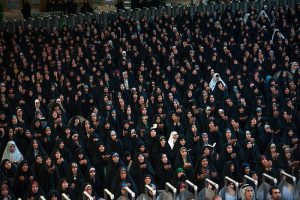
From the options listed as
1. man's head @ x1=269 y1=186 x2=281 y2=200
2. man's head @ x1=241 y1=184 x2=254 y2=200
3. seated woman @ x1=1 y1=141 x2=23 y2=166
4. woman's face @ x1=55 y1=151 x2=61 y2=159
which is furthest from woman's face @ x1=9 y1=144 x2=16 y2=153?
man's head @ x1=269 y1=186 x2=281 y2=200

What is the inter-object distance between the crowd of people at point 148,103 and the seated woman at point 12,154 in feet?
0.08

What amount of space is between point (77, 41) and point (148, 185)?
486 inches

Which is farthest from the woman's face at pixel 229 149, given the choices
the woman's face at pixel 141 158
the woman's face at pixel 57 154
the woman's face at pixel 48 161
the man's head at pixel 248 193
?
the woman's face at pixel 48 161

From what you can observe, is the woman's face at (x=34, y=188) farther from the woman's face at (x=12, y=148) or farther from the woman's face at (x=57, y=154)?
the woman's face at (x=12, y=148)

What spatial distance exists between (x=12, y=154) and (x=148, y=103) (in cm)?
395

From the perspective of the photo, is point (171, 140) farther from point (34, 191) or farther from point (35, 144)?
point (34, 191)

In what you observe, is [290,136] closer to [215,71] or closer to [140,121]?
[140,121]

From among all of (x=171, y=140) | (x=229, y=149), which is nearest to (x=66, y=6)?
(x=171, y=140)

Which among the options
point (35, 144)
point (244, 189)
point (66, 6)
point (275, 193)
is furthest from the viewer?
point (66, 6)

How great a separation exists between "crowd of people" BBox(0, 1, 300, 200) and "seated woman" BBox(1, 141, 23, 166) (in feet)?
0.08

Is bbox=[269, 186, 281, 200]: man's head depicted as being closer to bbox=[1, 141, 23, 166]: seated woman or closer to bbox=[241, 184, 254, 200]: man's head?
bbox=[241, 184, 254, 200]: man's head

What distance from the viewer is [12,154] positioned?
18.4 meters

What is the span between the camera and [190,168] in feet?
56.3

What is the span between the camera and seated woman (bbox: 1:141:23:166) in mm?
18312
